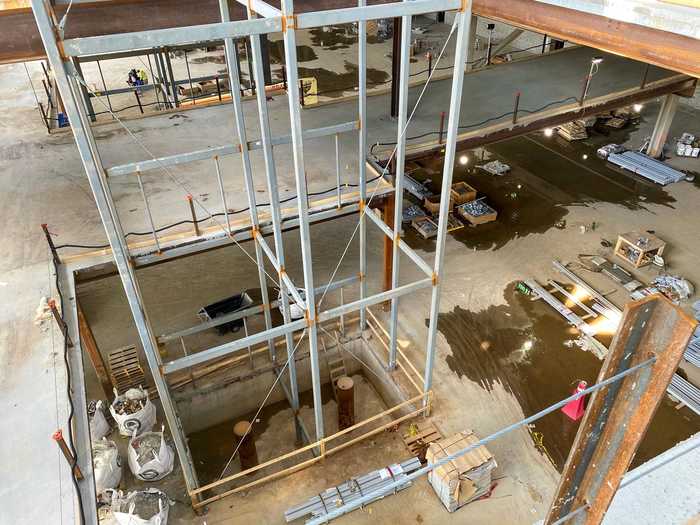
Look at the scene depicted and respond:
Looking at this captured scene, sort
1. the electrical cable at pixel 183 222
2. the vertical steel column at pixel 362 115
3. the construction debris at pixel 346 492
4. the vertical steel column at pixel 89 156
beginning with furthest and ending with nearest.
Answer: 1. the electrical cable at pixel 183 222
2. the construction debris at pixel 346 492
3. the vertical steel column at pixel 362 115
4. the vertical steel column at pixel 89 156

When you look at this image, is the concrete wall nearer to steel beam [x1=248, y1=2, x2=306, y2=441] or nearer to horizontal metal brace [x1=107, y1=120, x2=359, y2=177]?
steel beam [x1=248, y1=2, x2=306, y2=441]

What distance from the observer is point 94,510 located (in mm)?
6293

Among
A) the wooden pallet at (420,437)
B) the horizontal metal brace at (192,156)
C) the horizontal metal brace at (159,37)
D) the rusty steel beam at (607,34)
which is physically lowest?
the wooden pallet at (420,437)

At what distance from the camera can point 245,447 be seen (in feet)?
36.9

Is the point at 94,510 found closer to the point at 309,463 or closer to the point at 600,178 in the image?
the point at 309,463

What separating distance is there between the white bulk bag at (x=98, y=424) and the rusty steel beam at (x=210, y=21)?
7702 mm

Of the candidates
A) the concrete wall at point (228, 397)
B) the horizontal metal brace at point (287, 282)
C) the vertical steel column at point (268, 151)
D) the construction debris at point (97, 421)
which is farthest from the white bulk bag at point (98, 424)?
the horizontal metal brace at point (287, 282)

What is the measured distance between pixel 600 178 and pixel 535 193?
3.14m

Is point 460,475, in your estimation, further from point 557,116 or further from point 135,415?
point 557,116

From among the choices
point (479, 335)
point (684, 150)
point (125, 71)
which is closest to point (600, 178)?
point (684, 150)

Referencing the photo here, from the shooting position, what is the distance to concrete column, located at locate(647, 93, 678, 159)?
66.9ft

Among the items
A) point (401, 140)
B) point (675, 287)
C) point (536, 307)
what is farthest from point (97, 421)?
point (675, 287)

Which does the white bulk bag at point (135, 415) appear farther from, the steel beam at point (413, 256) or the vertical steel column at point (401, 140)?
the steel beam at point (413, 256)

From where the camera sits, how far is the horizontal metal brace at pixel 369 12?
6.30m
